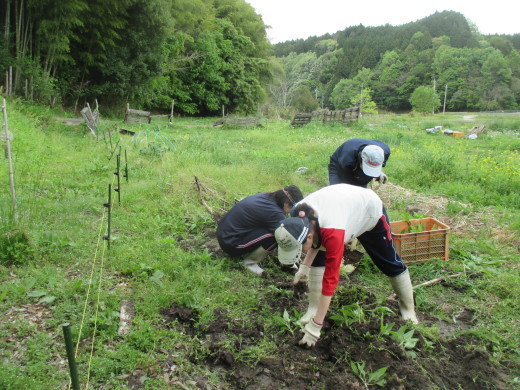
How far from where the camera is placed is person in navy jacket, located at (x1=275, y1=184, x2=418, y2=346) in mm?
2246

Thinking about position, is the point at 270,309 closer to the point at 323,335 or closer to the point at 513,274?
the point at 323,335

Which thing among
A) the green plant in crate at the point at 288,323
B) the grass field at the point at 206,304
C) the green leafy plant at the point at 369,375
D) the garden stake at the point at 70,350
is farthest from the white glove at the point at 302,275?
the garden stake at the point at 70,350

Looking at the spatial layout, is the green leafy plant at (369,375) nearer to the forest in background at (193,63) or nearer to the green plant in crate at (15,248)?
the green plant in crate at (15,248)

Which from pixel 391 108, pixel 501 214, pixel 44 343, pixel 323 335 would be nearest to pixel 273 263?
pixel 323 335

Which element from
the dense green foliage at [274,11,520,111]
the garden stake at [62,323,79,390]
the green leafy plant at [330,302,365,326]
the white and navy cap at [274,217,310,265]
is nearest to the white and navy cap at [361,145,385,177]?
the green leafy plant at [330,302,365,326]

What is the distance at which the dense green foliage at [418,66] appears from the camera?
55.7 m

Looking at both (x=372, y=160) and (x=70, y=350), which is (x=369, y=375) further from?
(x=372, y=160)

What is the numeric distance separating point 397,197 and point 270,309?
12.1ft

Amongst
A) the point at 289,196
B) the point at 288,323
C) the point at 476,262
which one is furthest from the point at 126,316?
the point at 476,262

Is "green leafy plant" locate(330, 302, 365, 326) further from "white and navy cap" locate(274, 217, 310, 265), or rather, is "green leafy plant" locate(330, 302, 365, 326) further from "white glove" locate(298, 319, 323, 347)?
"white and navy cap" locate(274, 217, 310, 265)

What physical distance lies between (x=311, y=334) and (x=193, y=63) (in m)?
25.7

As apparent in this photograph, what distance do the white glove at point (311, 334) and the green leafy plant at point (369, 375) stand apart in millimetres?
261

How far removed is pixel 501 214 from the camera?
209 inches

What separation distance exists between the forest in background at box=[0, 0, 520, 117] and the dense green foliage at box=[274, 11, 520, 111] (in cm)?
20
